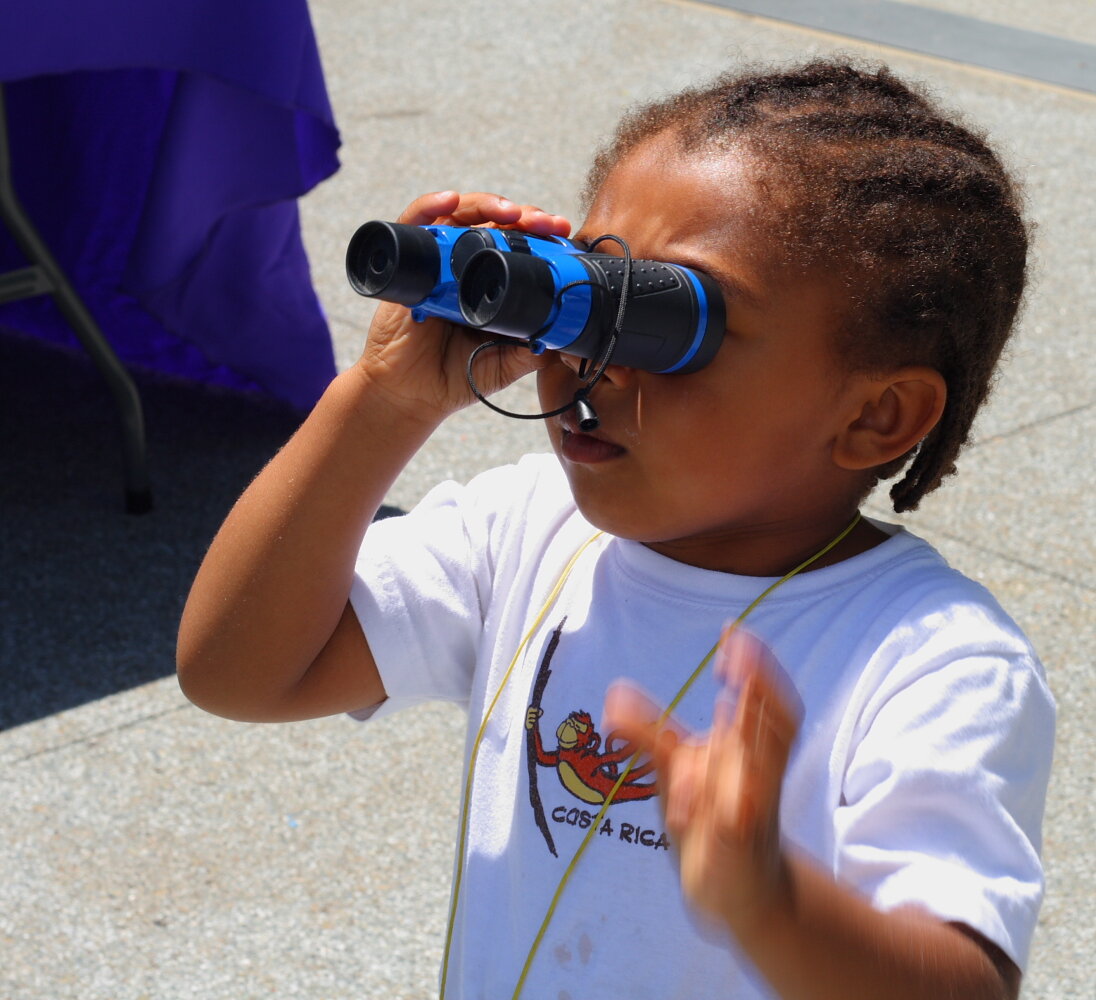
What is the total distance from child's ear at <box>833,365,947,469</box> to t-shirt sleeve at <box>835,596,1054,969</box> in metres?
0.21

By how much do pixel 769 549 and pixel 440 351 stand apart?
39 cm

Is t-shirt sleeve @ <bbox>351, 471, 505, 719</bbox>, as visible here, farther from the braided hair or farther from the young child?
the braided hair

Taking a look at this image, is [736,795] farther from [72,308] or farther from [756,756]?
[72,308]

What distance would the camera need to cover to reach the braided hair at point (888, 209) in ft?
4.60

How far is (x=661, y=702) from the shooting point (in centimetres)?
145

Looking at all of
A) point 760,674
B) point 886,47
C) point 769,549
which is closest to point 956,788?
point 760,674

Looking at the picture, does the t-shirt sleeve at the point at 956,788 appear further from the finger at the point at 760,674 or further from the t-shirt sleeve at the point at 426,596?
the t-shirt sleeve at the point at 426,596

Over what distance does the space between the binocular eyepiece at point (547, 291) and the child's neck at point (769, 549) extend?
0.69 ft

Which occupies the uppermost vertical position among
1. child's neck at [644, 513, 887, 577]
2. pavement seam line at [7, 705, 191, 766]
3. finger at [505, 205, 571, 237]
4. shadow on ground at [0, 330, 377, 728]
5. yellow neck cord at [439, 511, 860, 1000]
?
finger at [505, 205, 571, 237]

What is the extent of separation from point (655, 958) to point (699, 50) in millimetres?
7038

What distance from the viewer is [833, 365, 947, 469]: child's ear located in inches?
57.2

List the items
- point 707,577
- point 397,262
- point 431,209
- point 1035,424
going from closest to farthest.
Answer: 1. point 397,262
2. point 707,577
3. point 431,209
4. point 1035,424

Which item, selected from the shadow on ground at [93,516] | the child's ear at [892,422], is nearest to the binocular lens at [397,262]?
the child's ear at [892,422]

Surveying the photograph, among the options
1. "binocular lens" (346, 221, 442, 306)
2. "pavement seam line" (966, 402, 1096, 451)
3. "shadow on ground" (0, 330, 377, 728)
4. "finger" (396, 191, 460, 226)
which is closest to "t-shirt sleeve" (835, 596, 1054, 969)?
"binocular lens" (346, 221, 442, 306)
